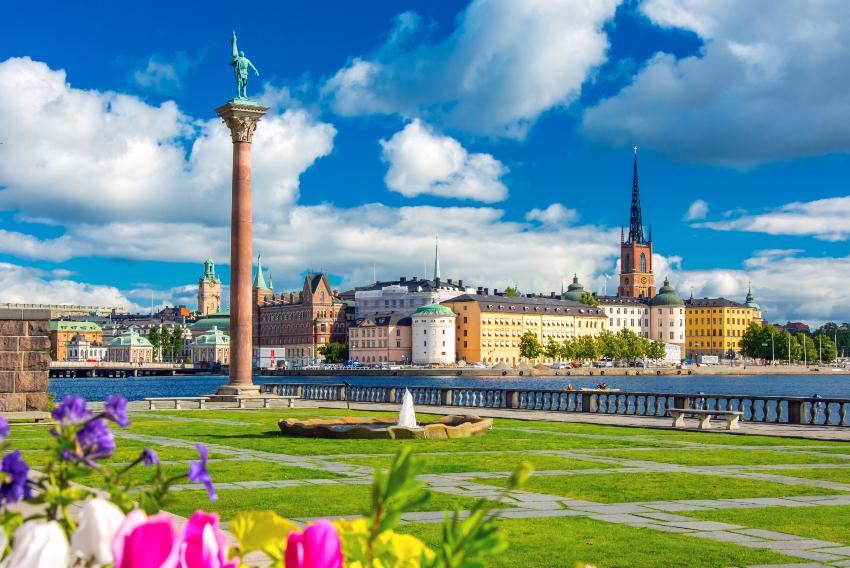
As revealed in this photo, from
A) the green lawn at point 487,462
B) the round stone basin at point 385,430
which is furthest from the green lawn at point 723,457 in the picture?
the round stone basin at point 385,430

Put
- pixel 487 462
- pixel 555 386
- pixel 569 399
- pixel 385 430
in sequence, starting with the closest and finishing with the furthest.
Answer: pixel 487 462 → pixel 385 430 → pixel 569 399 → pixel 555 386

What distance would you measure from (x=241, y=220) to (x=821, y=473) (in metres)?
33.9

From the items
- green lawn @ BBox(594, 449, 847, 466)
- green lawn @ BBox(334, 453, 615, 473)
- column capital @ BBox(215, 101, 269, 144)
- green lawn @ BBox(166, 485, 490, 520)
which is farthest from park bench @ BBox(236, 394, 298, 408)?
green lawn @ BBox(166, 485, 490, 520)

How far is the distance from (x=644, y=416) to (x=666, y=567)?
98.0ft

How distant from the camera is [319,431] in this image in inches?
1113

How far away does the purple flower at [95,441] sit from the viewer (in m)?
2.60

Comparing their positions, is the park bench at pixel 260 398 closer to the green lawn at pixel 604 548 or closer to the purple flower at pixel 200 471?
the green lawn at pixel 604 548

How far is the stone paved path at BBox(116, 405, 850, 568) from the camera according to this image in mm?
11836

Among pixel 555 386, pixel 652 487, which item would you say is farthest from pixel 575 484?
pixel 555 386

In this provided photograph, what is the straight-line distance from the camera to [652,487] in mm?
16828

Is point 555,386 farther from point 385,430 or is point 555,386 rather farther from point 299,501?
point 299,501

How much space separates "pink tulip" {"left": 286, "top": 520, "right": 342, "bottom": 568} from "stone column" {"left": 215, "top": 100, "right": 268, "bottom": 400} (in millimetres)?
46697

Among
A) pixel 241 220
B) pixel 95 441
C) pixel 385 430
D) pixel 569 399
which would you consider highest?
pixel 241 220

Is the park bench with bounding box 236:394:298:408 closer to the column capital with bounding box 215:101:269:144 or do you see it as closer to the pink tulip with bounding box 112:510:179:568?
the column capital with bounding box 215:101:269:144
